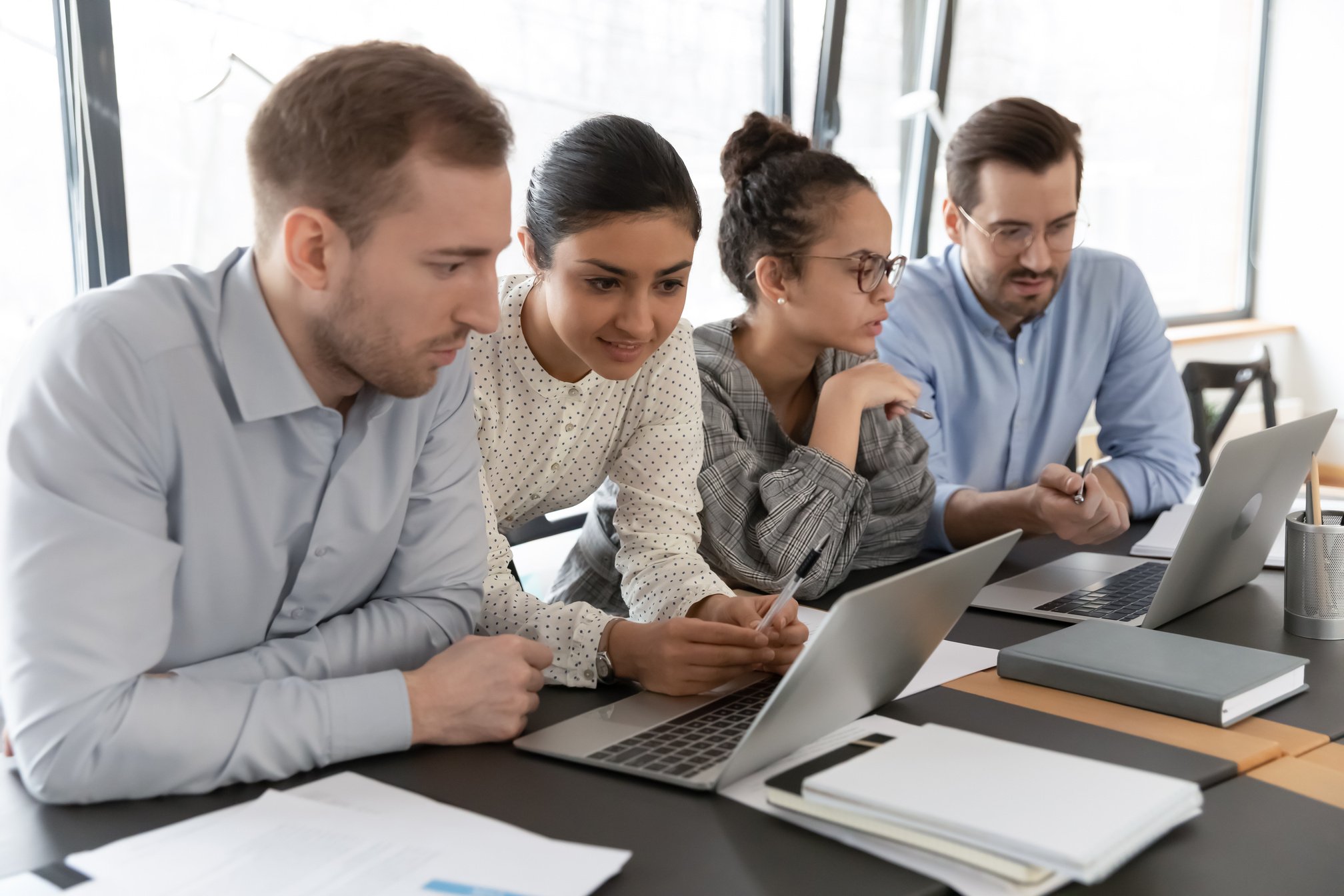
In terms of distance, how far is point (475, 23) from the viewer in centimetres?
306

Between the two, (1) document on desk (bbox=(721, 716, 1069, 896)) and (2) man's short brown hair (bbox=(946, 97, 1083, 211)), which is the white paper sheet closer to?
(1) document on desk (bbox=(721, 716, 1069, 896))

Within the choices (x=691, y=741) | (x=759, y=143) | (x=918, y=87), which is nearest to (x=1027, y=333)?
(x=759, y=143)

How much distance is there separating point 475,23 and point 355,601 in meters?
2.18

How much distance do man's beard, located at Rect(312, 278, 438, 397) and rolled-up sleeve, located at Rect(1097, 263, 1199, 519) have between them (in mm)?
1526

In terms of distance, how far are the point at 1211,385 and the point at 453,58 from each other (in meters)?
2.36

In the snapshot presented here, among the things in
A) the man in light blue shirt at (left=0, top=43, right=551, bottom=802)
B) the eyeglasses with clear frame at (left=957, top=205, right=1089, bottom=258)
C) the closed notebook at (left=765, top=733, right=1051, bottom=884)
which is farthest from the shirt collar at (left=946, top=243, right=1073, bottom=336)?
the closed notebook at (left=765, top=733, right=1051, bottom=884)

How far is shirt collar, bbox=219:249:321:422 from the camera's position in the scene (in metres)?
1.14

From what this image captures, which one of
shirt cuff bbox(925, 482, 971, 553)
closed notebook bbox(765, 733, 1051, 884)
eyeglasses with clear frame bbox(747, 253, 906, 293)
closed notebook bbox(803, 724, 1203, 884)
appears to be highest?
eyeglasses with clear frame bbox(747, 253, 906, 293)

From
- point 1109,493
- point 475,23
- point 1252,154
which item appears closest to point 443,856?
point 1109,493

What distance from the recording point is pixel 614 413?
5.63 feet

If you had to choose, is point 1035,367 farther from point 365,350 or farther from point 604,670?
point 365,350

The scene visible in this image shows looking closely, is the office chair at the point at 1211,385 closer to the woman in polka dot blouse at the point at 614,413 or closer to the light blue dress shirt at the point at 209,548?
the woman in polka dot blouse at the point at 614,413

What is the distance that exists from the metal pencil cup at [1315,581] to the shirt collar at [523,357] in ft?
3.01

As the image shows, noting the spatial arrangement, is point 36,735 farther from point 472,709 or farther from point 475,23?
point 475,23
